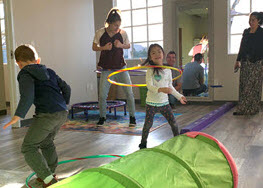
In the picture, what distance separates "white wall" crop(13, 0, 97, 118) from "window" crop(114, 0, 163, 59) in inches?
50.7

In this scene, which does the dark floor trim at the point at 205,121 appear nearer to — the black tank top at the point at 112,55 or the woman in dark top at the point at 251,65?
the woman in dark top at the point at 251,65

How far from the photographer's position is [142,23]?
22.4 feet

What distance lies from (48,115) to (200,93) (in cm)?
478

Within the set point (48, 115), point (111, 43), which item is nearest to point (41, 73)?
point (48, 115)

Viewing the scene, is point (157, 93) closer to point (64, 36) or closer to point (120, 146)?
point (120, 146)

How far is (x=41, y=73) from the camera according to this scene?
6.53ft

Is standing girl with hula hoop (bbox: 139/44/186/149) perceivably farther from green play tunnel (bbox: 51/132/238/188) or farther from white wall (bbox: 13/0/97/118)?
white wall (bbox: 13/0/97/118)

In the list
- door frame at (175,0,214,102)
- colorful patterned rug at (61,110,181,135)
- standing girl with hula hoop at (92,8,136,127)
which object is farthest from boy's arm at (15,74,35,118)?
door frame at (175,0,214,102)

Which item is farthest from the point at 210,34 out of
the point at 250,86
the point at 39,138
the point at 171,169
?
the point at 171,169

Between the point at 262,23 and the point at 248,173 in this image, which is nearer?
the point at 248,173

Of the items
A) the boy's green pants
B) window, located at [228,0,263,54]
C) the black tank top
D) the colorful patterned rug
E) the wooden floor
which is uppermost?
window, located at [228,0,263,54]

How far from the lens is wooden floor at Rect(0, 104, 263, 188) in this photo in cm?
226

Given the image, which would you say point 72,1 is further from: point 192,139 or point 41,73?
point 192,139

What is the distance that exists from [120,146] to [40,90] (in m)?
1.24
